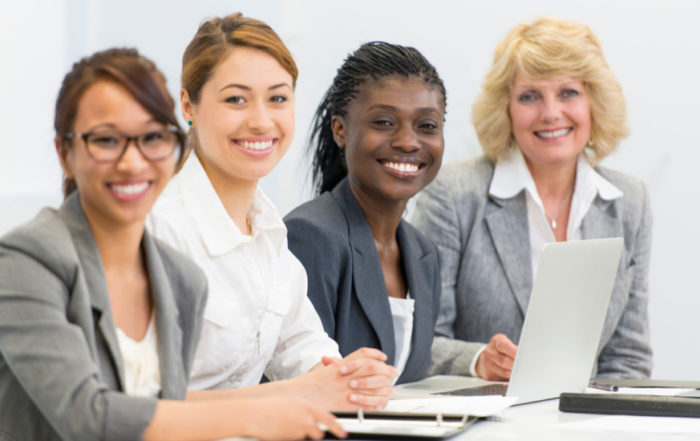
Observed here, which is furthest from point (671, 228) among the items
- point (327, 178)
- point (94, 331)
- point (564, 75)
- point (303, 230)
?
point (94, 331)

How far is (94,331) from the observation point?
1.25m

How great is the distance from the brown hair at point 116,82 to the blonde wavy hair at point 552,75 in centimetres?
174

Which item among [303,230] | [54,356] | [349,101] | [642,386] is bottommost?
[642,386]

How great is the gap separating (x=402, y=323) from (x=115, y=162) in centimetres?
114

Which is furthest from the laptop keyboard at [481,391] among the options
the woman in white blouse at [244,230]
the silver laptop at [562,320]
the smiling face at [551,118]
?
the smiling face at [551,118]

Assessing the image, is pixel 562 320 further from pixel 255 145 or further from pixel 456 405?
pixel 255 145

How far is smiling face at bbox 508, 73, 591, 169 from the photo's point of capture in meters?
2.82

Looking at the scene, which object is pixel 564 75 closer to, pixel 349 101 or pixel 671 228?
pixel 349 101

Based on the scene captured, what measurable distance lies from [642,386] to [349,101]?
936mm

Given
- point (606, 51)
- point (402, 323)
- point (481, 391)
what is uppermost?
point (606, 51)

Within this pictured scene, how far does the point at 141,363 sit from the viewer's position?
4.36 feet

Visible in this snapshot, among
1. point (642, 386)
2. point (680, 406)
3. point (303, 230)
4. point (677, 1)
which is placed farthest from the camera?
point (677, 1)

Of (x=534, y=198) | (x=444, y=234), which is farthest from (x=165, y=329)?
(x=534, y=198)

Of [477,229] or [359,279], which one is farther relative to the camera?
[477,229]
